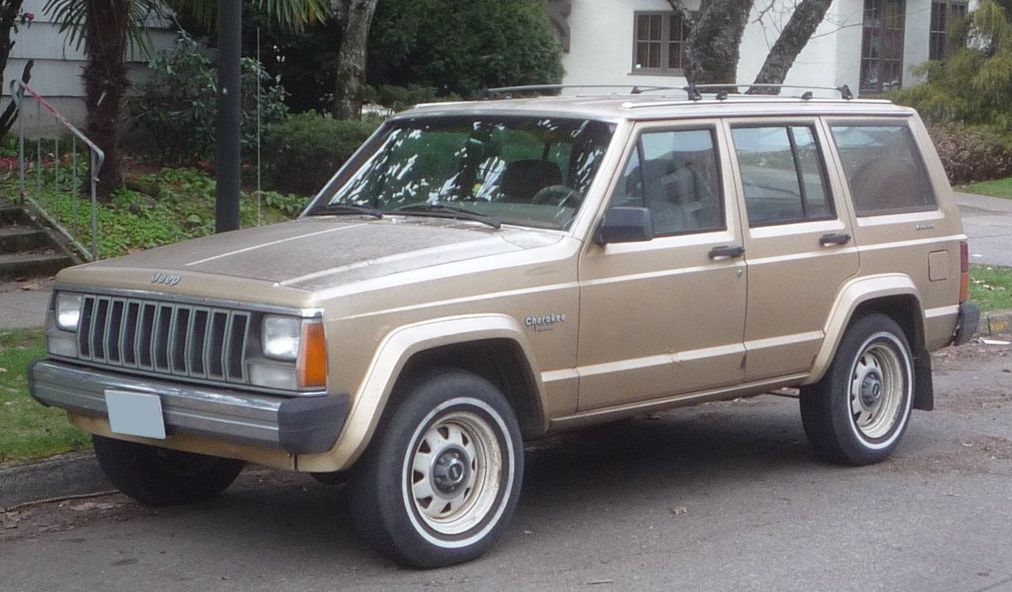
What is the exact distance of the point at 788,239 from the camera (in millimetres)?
6867

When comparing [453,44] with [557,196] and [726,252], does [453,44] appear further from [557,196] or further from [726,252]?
[557,196]

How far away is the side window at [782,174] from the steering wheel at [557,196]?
992 millimetres

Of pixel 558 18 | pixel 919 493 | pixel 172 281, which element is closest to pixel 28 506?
pixel 172 281

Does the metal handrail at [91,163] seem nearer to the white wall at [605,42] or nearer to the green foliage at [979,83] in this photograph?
the white wall at [605,42]

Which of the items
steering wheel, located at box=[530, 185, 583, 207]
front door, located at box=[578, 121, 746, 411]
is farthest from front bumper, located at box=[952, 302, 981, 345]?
steering wheel, located at box=[530, 185, 583, 207]

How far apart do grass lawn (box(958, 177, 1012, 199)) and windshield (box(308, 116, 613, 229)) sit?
649 inches

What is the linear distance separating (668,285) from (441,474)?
1.44 meters

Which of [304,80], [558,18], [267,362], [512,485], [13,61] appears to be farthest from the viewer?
[558,18]

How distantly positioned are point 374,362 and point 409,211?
53.8 inches

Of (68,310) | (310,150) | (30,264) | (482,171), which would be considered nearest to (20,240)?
(30,264)

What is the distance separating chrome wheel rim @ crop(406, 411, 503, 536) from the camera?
554 cm

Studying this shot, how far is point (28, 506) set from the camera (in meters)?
6.51

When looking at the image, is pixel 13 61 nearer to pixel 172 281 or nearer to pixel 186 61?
pixel 186 61

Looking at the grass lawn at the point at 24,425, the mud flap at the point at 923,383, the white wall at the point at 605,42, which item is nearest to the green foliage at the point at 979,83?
the white wall at the point at 605,42
